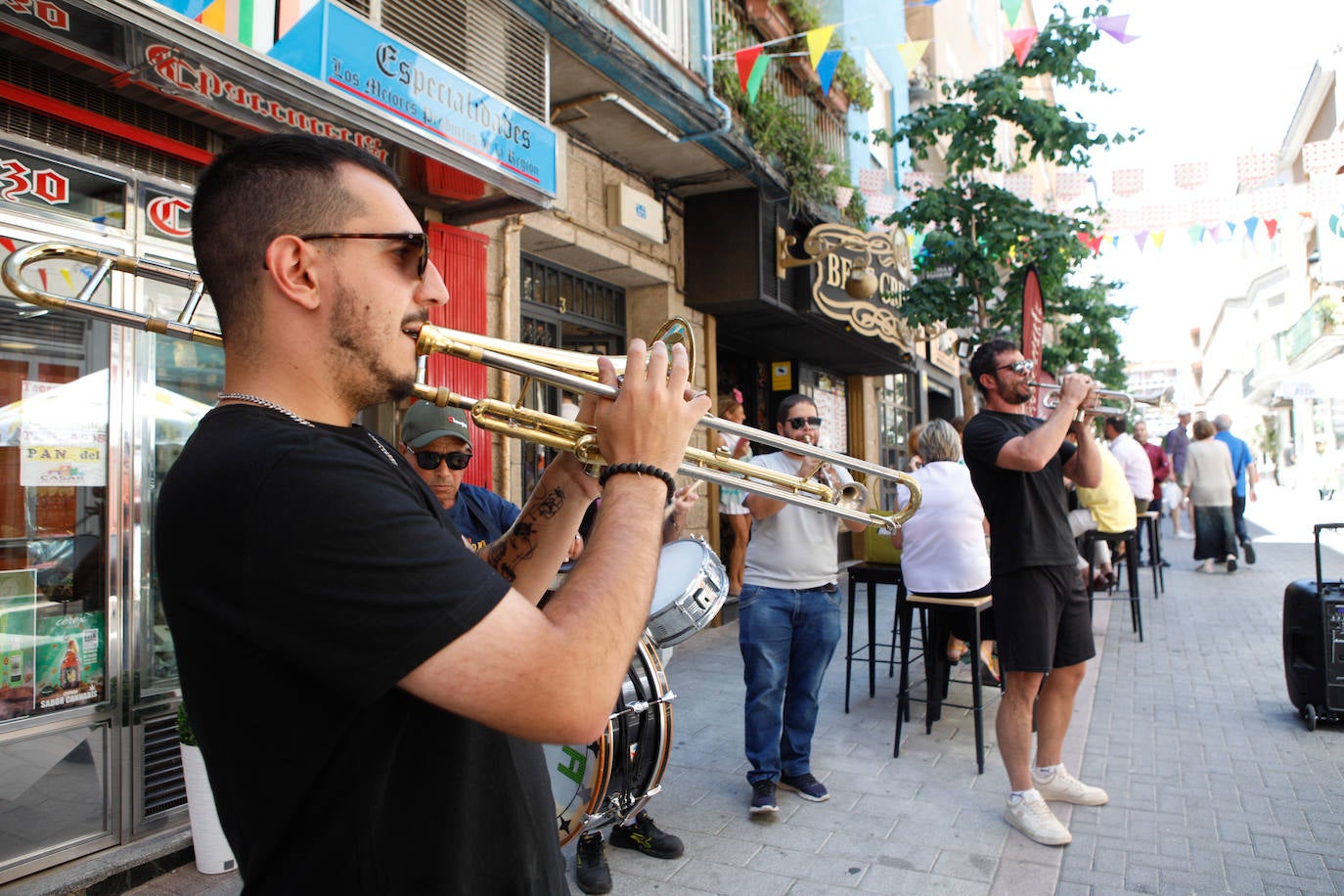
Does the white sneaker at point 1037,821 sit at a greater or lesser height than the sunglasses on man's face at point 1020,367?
lesser

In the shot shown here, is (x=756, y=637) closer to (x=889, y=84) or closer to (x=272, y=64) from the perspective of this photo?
(x=272, y=64)

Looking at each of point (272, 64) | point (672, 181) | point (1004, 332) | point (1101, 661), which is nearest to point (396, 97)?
point (272, 64)

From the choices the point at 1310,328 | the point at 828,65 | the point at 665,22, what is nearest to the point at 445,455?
the point at 665,22

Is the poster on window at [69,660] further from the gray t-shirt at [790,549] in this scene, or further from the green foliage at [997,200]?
the green foliage at [997,200]

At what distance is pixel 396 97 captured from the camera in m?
3.96

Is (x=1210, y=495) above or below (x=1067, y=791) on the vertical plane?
above

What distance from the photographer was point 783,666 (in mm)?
4332

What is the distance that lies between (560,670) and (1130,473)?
32.7ft

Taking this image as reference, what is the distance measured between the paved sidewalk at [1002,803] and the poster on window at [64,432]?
5.82 ft

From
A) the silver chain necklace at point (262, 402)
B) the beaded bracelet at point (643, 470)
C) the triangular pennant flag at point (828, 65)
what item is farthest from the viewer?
the triangular pennant flag at point (828, 65)

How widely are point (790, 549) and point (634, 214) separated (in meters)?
4.15

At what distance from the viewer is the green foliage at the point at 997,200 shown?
790 cm

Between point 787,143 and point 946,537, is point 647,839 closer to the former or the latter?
point 946,537

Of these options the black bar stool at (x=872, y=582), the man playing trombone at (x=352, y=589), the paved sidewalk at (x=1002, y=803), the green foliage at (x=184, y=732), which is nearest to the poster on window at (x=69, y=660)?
the green foliage at (x=184, y=732)
